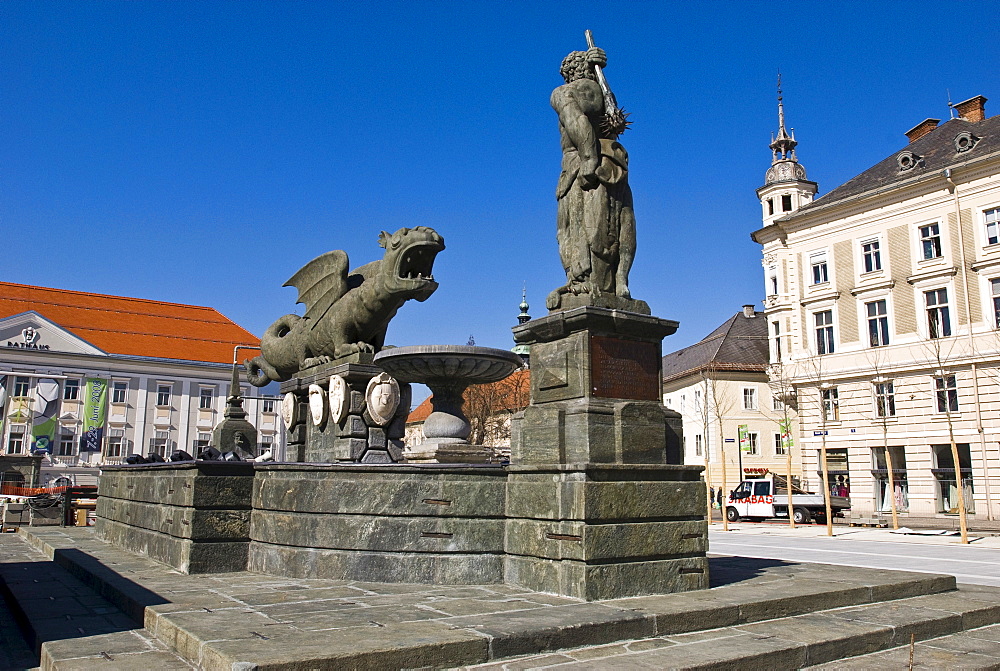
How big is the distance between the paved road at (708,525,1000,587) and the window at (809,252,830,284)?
16.6 m

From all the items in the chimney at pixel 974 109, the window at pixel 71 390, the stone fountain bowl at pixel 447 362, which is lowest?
the stone fountain bowl at pixel 447 362

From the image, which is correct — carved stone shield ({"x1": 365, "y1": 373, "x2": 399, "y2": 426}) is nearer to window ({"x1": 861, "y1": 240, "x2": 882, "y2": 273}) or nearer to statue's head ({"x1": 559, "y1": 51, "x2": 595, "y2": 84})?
statue's head ({"x1": 559, "y1": 51, "x2": 595, "y2": 84})

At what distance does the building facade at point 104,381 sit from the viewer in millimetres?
44562

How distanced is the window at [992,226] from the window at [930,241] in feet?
6.00

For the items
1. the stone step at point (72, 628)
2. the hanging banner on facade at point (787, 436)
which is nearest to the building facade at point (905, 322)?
the hanging banner on facade at point (787, 436)

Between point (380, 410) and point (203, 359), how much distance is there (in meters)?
45.0

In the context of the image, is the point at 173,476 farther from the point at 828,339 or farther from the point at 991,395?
the point at 828,339

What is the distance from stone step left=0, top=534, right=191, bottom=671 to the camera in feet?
15.3

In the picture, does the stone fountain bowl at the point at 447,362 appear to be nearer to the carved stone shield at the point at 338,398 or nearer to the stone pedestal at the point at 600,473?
the carved stone shield at the point at 338,398

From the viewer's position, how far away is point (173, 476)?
8.79 meters

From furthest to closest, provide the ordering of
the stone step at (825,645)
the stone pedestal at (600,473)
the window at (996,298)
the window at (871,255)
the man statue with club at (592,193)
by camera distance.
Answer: the window at (871,255) → the window at (996,298) → the man statue with club at (592,193) → the stone pedestal at (600,473) → the stone step at (825,645)

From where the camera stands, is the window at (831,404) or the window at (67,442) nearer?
the window at (831,404)

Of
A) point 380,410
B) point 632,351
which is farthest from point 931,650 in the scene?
point 380,410

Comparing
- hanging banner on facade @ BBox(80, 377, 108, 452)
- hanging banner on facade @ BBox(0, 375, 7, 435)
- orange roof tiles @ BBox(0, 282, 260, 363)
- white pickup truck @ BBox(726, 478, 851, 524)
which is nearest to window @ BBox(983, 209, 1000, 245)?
white pickup truck @ BBox(726, 478, 851, 524)
